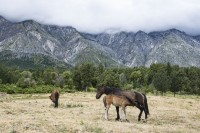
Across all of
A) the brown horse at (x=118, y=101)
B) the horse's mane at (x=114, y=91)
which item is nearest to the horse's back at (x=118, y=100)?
the brown horse at (x=118, y=101)

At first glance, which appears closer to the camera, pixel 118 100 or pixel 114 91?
pixel 118 100

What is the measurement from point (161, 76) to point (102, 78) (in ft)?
141

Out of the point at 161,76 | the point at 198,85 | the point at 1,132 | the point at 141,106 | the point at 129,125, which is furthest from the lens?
the point at 198,85

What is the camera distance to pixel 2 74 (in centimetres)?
15675

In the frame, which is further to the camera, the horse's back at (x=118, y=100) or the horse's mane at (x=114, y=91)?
the horse's mane at (x=114, y=91)

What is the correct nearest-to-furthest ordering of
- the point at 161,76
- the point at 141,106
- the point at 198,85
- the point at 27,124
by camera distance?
the point at 27,124
the point at 141,106
the point at 161,76
the point at 198,85

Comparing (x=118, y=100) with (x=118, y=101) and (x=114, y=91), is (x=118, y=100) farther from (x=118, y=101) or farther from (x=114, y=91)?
(x=114, y=91)

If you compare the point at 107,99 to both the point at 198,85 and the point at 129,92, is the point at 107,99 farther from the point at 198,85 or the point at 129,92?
the point at 198,85

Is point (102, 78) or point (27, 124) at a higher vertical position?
point (102, 78)

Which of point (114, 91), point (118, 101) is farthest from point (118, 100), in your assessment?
point (114, 91)

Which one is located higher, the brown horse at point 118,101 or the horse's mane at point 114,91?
the horse's mane at point 114,91

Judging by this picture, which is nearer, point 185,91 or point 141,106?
point 141,106

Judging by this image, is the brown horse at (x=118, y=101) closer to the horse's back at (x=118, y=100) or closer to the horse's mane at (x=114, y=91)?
the horse's back at (x=118, y=100)

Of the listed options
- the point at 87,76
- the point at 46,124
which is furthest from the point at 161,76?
the point at 46,124
